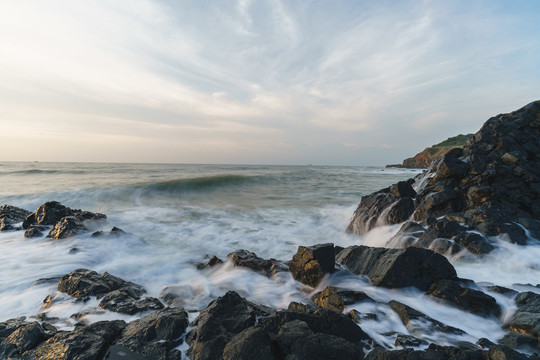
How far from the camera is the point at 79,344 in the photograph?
265 cm

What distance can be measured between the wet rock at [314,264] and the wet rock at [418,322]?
1.45 m

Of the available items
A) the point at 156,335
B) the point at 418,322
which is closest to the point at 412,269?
the point at 418,322

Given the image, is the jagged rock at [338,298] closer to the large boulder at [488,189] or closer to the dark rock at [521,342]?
the dark rock at [521,342]

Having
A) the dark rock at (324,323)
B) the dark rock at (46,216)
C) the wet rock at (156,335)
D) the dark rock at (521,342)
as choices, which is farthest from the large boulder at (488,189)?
the dark rock at (46,216)

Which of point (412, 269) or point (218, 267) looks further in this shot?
point (218, 267)

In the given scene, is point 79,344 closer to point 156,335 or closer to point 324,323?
point 156,335

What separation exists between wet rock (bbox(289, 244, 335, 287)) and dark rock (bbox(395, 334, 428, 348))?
1.95m

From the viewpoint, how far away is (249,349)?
2463mm

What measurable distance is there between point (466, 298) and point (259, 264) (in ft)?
12.2

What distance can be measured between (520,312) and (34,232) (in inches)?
452

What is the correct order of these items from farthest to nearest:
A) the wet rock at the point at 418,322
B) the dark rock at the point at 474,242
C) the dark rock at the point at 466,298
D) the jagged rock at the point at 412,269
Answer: the dark rock at the point at 474,242, the jagged rock at the point at 412,269, the dark rock at the point at 466,298, the wet rock at the point at 418,322

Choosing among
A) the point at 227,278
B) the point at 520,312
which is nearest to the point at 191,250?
the point at 227,278

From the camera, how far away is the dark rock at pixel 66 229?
24.7 feet

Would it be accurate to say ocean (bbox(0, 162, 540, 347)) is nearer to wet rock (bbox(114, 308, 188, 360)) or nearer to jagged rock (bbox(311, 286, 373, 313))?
jagged rock (bbox(311, 286, 373, 313))
